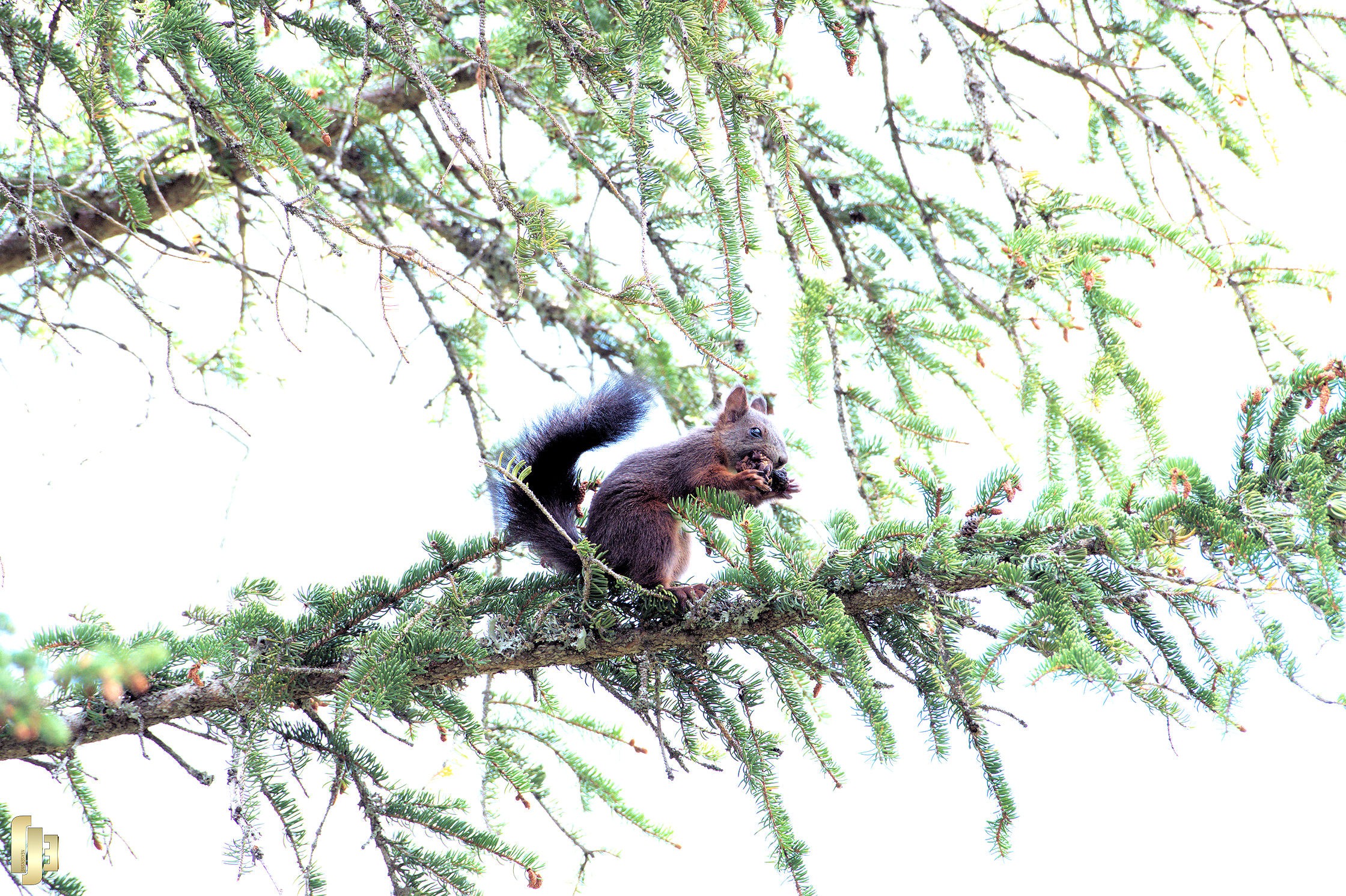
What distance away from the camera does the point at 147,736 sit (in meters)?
1.38

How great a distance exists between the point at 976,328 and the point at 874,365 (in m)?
0.30

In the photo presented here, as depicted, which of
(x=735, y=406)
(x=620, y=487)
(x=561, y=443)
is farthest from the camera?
(x=735, y=406)

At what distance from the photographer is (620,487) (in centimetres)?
183

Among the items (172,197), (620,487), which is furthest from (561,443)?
(172,197)

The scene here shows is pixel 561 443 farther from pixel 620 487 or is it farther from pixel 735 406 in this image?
pixel 735 406

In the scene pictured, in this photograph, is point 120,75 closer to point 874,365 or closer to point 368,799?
point 368,799

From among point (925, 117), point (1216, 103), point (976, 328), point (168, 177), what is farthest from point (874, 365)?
point (168, 177)

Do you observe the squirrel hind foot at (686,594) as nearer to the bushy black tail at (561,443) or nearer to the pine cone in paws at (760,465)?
the bushy black tail at (561,443)

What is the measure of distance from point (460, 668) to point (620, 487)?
561 millimetres

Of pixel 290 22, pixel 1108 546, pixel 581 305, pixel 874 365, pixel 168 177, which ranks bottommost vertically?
pixel 1108 546
